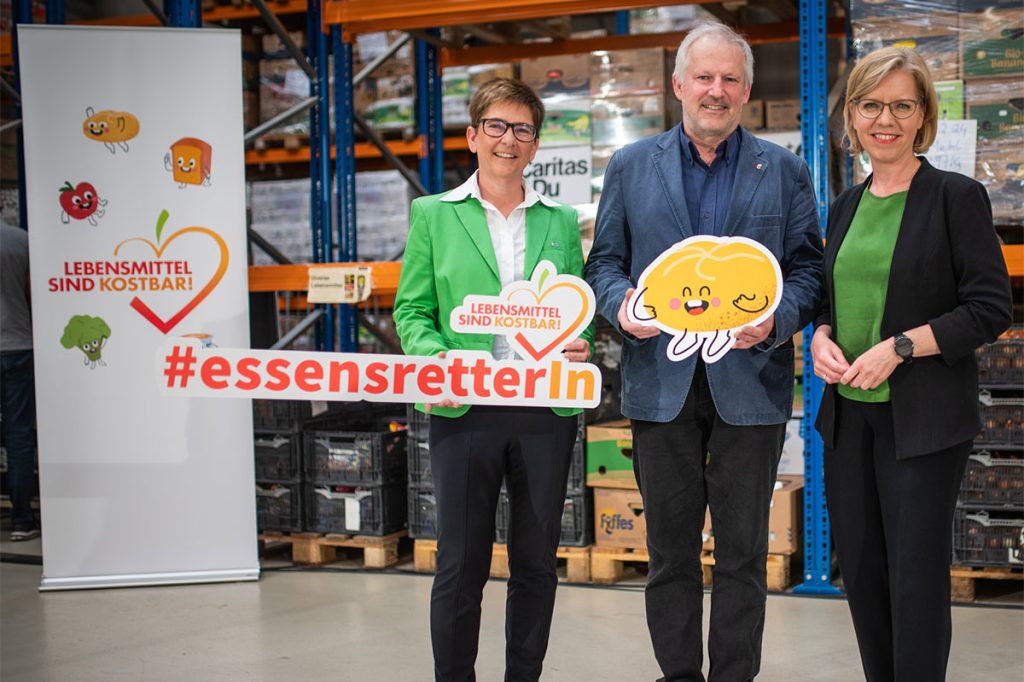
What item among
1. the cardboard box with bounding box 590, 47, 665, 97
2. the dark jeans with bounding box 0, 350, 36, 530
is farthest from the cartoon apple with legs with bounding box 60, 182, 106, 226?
the cardboard box with bounding box 590, 47, 665, 97

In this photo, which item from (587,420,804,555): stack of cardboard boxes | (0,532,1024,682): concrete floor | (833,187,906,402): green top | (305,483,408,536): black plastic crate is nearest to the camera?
(833,187,906,402): green top

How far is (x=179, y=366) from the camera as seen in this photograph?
317 cm

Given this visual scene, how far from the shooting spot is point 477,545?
3.15m

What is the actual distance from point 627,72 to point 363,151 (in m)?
3.53

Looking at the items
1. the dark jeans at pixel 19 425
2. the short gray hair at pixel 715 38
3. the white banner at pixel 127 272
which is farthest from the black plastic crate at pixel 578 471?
the dark jeans at pixel 19 425

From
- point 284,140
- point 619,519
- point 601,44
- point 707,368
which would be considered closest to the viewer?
point 707,368

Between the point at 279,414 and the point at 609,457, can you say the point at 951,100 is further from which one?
the point at 279,414

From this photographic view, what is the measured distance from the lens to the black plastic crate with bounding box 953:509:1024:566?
5016 mm

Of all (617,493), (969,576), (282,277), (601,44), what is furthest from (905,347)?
(601,44)

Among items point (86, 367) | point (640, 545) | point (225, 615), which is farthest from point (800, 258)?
point (86, 367)

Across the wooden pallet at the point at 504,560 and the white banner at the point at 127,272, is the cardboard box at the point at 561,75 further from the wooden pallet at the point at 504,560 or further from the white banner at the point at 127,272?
the wooden pallet at the point at 504,560

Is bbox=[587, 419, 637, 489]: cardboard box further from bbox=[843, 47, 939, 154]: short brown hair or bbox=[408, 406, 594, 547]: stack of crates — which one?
bbox=[843, 47, 939, 154]: short brown hair

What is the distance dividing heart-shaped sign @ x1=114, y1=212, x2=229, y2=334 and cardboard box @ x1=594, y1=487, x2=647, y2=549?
2.25 metres

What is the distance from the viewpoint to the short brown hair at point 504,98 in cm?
308
